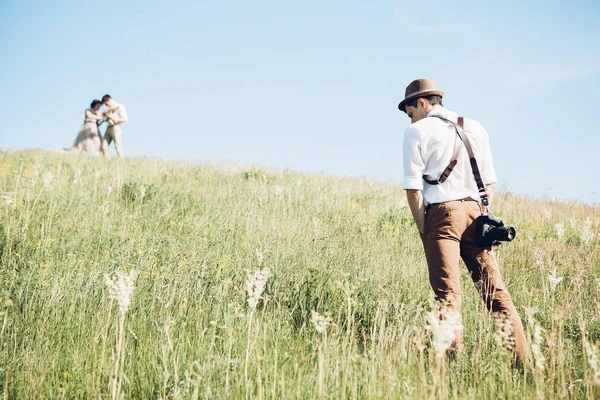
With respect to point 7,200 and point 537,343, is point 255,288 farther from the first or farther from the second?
point 7,200

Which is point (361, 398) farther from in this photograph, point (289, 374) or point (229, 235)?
point (229, 235)

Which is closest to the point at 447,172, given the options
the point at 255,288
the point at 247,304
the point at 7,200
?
the point at 255,288

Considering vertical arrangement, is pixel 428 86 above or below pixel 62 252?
above

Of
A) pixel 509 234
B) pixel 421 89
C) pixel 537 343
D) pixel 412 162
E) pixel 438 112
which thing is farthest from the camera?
pixel 421 89

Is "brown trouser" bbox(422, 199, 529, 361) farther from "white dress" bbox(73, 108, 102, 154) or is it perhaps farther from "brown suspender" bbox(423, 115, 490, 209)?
"white dress" bbox(73, 108, 102, 154)

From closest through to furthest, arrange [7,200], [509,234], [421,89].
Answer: [509,234]
[421,89]
[7,200]

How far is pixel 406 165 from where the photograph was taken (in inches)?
130

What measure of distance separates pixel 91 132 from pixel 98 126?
33cm

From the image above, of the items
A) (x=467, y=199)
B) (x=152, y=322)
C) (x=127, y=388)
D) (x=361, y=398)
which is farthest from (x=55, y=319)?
(x=467, y=199)

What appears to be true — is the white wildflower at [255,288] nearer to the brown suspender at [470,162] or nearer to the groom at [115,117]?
the brown suspender at [470,162]

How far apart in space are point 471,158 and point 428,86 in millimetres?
707

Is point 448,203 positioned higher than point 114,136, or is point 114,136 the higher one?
point 114,136

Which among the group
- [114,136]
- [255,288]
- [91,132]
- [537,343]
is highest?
[91,132]

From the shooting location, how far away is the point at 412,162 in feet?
10.7
